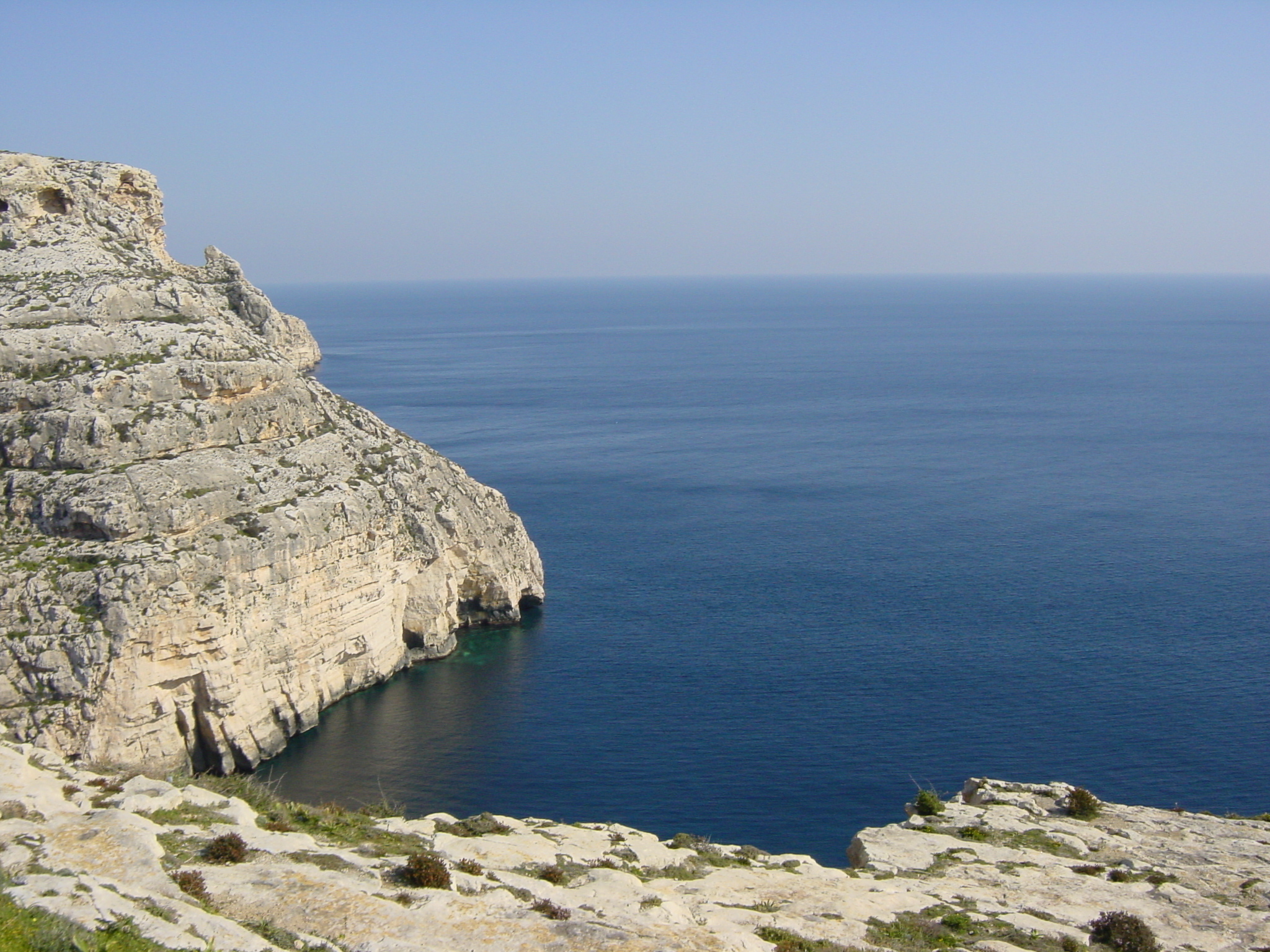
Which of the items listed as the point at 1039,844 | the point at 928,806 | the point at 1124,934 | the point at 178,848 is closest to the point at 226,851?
the point at 178,848

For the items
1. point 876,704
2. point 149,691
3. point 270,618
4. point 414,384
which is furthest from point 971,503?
point 414,384

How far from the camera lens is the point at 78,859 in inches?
763

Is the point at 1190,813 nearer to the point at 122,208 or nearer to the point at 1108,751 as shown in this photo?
the point at 1108,751

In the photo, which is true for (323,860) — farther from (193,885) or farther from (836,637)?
(836,637)

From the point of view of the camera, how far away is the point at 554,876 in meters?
23.2

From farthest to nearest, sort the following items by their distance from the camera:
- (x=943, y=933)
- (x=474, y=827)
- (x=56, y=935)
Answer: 1. (x=474, y=827)
2. (x=943, y=933)
3. (x=56, y=935)

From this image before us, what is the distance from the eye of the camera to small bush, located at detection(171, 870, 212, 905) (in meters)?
18.5

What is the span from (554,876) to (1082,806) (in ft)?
56.7

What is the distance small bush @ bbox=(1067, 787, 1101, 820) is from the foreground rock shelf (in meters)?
0.30

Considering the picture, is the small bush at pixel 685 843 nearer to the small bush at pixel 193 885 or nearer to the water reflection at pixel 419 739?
the small bush at pixel 193 885

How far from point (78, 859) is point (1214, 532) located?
2820 inches

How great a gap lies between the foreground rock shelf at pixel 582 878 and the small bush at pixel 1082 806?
301 millimetres

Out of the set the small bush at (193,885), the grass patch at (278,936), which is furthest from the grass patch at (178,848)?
the grass patch at (278,936)

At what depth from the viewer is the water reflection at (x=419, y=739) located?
41031 mm
